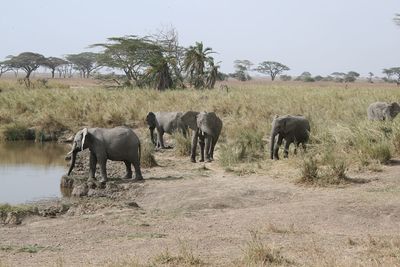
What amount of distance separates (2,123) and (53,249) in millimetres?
17428

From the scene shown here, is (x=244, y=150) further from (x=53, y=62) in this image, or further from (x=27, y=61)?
(x=53, y=62)

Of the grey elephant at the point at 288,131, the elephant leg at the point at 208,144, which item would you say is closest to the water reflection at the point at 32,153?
the elephant leg at the point at 208,144

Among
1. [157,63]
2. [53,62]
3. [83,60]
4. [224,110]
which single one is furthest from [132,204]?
[83,60]

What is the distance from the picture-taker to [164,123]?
17844 millimetres

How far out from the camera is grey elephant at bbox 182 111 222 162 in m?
14.9

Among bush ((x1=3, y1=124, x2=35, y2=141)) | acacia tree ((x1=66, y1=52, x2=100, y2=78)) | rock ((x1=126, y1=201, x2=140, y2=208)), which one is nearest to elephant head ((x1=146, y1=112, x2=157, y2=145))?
bush ((x1=3, y1=124, x2=35, y2=141))

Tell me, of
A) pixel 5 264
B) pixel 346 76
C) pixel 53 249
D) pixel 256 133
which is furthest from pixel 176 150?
pixel 346 76

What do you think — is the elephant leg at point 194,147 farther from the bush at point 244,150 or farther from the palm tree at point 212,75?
the palm tree at point 212,75

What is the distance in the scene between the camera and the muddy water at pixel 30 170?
39.8 ft

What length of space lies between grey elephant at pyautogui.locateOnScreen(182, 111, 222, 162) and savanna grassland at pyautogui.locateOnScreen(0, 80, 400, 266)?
0.37 metres

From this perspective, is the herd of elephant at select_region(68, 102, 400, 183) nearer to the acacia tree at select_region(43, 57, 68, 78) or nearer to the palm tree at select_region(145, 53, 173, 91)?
the palm tree at select_region(145, 53, 173, 91)

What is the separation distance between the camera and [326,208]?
28.8 feet

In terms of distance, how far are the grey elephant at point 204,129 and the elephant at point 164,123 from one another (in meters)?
2.11

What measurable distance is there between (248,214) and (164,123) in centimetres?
940
